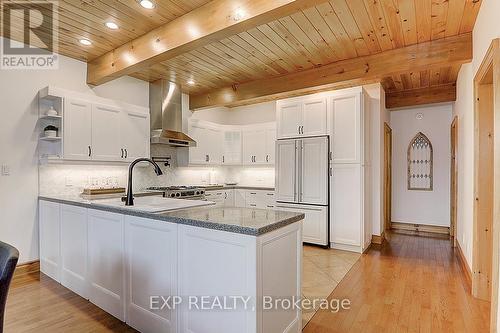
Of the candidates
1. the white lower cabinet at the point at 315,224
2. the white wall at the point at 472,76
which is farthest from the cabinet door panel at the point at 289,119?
the white wall at the point at 472,76

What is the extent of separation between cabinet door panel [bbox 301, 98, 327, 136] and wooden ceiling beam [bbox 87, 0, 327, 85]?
7.77 feet

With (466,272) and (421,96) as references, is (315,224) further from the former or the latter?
(421,96)

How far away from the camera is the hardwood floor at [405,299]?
86.6 inches

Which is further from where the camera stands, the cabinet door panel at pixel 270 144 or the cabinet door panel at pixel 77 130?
the cabinet door panel at pixel 270 144

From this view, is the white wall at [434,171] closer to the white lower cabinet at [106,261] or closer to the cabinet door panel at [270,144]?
the cabinet door panel at [270,144]

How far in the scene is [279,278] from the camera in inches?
69.0

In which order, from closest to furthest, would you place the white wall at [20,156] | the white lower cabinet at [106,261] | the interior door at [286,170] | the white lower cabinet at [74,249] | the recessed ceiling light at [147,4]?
the white lower cabinet at [106,261]
the recessed ceiling light at [147,4]
the white lower cabinet at [74,249]
the white wall at [20,156]
the interior door at [286,170]

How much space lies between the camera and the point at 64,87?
3.60 meters

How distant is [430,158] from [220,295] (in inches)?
221

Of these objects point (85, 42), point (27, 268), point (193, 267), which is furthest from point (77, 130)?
point (193, 267)

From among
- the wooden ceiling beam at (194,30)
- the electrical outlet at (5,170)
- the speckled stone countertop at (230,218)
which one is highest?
the wooden ceiling beam at (194,30)

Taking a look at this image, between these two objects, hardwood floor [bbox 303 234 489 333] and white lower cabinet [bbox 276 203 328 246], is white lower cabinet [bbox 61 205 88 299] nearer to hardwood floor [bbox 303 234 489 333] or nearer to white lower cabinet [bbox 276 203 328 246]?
hardwood floor [bbox 303 234 489 333]

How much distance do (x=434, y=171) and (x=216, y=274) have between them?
5588 millimetres

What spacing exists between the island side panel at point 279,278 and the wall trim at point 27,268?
3.17m
